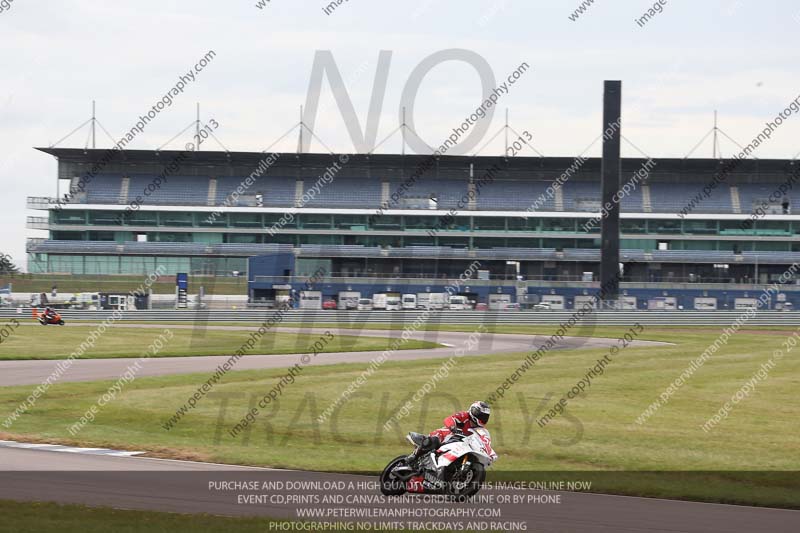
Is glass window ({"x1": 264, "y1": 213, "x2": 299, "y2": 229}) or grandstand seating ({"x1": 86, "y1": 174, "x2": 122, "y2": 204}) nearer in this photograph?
glass window ({"x1": 264, "y1": 213, "x2": 299, "y2": 229})

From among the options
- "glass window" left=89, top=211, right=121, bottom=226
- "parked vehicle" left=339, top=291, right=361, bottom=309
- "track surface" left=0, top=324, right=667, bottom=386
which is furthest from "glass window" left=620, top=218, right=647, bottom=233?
"glass window" left=89, top=211, right=121, bottom=226

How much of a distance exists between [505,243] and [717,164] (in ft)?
78.3

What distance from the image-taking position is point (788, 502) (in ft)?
43.2

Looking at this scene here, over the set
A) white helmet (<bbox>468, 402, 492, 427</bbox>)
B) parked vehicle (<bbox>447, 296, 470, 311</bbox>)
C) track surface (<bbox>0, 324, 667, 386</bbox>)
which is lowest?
track surface (<bbox>0, 324, 667, 386</bbox>)

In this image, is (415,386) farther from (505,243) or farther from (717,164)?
(717,164)

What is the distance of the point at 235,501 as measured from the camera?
469 inches

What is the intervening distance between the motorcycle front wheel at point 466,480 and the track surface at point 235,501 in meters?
0.42

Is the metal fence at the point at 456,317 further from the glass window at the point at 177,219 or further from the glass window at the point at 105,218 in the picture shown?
the glass window at the point at 105,218

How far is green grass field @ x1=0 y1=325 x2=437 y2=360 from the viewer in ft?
116

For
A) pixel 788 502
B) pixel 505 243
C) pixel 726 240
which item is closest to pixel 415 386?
pixel 788 502

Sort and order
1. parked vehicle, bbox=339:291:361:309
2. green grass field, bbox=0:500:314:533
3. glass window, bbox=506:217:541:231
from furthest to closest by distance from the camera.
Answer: glass window, bbox=506:217:541:231 < parked vehicle, bbox=339:291:361:309 < green grass field, bbox=0:500:314:533

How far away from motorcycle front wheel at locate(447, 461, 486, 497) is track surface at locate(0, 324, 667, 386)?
17.9 metres

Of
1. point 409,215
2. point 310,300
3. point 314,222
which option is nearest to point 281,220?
point 314,222

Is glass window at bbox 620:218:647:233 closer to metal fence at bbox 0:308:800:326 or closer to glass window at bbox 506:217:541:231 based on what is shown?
glass window at bbox 506:217:541:231
